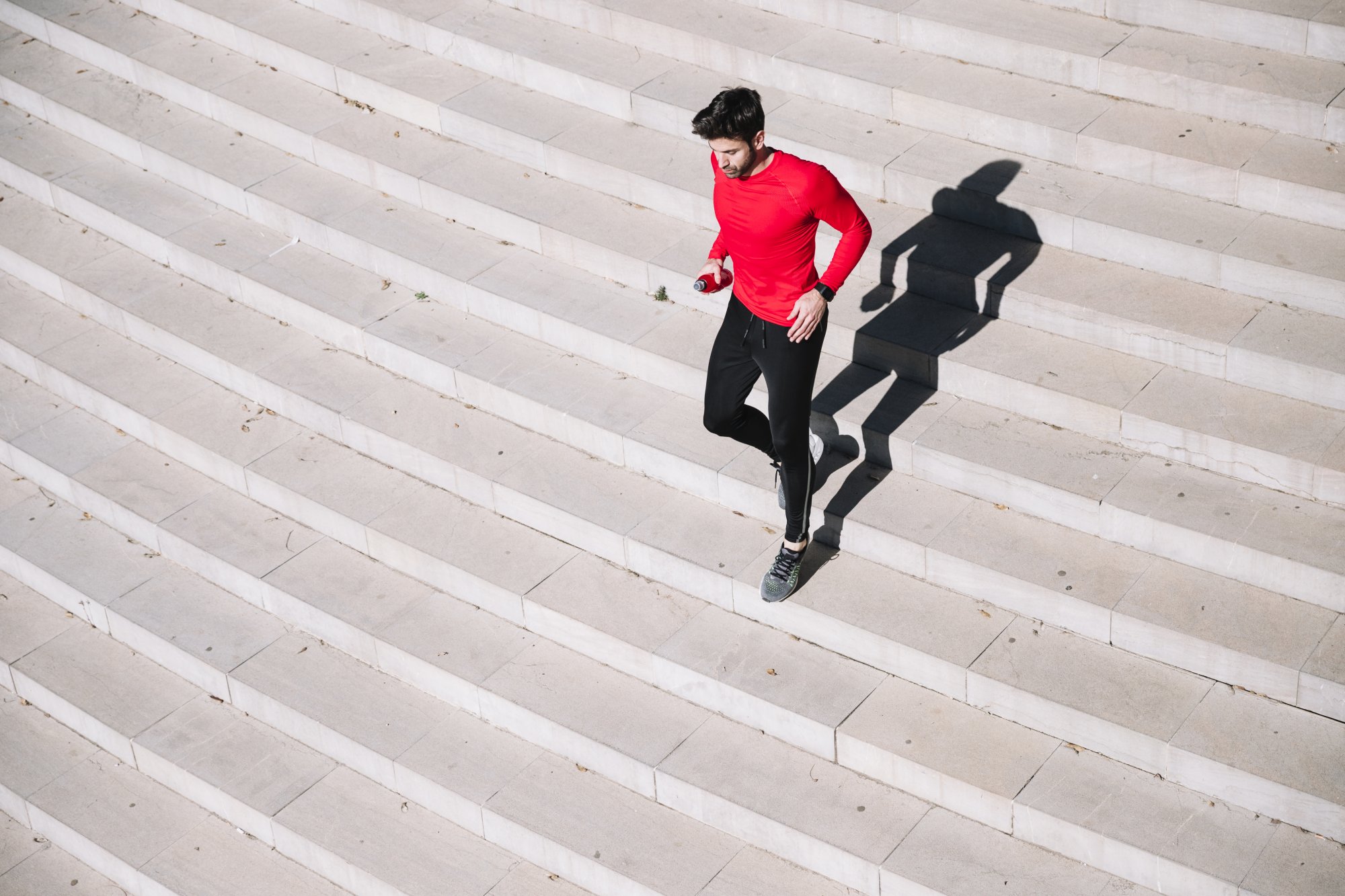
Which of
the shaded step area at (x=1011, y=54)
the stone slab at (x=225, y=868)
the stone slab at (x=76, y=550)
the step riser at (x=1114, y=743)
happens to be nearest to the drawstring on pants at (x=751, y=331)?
the step riser at (x=1114, y=743)

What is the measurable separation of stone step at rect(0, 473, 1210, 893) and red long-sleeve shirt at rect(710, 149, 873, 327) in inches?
79.1

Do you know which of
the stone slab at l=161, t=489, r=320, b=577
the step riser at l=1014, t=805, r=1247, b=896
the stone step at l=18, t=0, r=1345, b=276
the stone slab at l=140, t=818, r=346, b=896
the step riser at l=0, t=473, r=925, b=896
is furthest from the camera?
the stone slab at l=161, t=489, r=320, b=577

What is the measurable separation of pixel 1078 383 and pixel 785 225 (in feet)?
6.26

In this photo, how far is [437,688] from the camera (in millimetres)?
6844

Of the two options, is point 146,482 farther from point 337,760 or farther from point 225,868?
point 225,868

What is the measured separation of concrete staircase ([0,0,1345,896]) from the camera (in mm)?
5852

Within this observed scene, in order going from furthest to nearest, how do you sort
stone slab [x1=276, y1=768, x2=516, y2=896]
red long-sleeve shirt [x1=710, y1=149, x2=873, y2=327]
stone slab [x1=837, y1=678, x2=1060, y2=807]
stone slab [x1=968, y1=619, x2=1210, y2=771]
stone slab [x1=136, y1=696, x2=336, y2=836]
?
stone slab [x1=136, y1=696, x2=336, y2=836] → stone slab [x1=276, y1=768, x2=516, y2=896] → stone slab [x1=837, y1=678, x2=1060, y2=807] → stone slab [x1=968, y1=619, x2=1210, y2=771] → red long-sleeve shirt [x1=710, y1=149, x2=873, y2=327]

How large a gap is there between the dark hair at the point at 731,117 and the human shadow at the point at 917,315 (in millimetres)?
1997

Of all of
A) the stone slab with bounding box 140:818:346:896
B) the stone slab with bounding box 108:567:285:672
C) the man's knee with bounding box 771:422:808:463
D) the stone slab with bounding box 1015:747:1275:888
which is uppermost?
the man's knee with bounding box 771:422:808:463

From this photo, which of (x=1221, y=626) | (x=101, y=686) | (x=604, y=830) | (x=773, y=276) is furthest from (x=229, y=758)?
(x=1221, y=626)

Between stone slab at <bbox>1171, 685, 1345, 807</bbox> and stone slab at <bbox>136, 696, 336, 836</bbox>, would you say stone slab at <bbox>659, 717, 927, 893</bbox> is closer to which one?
stone slab at <bbox>1171, 685, 1345, 807</bbox>

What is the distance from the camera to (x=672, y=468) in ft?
22.9

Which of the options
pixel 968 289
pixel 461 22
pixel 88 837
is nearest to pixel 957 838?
pixel 968 289

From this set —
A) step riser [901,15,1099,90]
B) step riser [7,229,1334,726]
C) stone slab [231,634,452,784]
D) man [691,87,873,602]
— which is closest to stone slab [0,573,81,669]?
step riser [7,229,1334,726]
